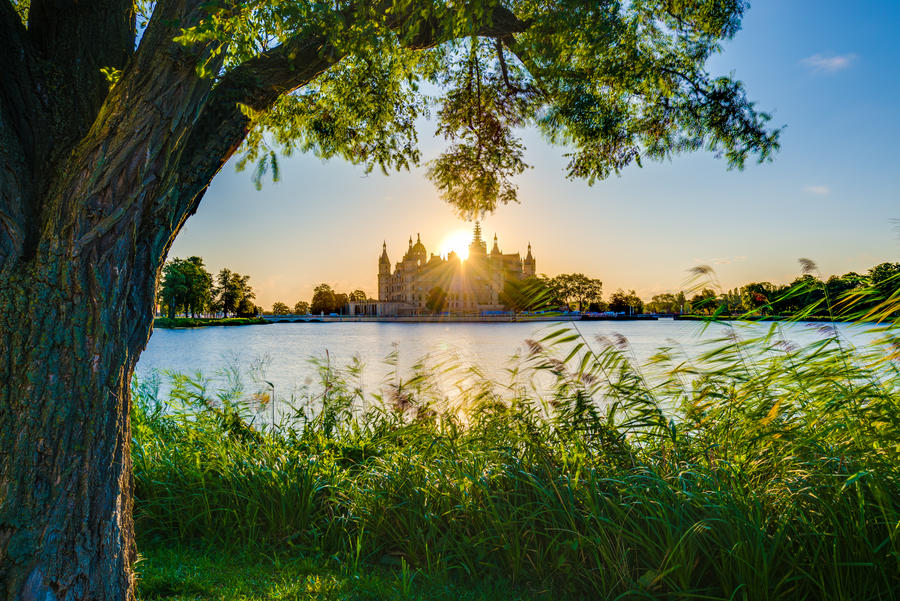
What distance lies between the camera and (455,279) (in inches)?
4665

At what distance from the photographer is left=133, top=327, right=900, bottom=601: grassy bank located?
230cm

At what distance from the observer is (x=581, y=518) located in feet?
8.71

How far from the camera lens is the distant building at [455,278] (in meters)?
116

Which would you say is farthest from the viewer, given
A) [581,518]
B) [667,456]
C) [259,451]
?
[259,451]

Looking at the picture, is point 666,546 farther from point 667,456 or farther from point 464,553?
point 464,553

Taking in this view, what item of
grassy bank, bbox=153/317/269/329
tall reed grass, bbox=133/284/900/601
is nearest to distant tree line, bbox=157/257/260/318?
grassy bank, bbox=153/317/269/329

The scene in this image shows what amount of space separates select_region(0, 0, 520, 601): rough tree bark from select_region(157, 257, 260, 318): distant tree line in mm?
44680

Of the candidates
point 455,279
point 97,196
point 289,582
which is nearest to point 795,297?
point 289,582

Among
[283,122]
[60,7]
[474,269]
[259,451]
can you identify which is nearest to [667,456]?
[259,451]

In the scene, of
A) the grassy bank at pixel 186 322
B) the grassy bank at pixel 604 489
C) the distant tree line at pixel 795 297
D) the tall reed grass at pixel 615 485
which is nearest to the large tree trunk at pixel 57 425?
the grassy bank at pixel 604 489

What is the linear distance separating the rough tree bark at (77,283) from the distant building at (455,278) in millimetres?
109888

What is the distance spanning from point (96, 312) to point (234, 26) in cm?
143

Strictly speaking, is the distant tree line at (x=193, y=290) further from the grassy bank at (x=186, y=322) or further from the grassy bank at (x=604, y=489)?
the grassy bank at (x=604, y=489)

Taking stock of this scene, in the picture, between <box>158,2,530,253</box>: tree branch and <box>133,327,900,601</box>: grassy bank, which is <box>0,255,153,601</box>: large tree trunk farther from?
<box>133,327,900,601</box>: grassy bank
